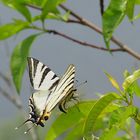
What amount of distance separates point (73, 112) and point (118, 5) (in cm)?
40

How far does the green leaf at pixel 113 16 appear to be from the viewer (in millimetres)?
1452

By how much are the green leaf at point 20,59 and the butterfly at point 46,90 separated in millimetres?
164

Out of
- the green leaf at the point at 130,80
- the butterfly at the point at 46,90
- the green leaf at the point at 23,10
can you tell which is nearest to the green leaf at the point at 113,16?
the green leaf at the point at 130,80

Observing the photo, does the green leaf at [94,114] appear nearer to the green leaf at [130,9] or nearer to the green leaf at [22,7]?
the green leaf at [130,9]

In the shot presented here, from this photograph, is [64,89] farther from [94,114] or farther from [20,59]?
[20,59]

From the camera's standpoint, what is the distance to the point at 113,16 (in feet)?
4.83

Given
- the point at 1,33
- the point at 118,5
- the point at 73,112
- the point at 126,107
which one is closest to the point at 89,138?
the point at 126,107

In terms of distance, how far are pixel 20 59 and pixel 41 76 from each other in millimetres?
330

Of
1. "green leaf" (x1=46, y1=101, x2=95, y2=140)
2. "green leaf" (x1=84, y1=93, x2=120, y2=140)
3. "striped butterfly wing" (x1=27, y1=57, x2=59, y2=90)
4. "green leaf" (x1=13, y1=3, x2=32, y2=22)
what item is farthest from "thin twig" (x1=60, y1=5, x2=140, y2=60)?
"green leaf" (x1=84, y1=93, x2=120, y2=140)

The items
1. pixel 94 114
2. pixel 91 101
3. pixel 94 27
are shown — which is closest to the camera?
pixel 94 114

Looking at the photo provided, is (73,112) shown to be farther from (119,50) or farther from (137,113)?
(119,50)

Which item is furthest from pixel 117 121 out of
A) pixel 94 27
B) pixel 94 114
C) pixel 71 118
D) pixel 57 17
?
pixel 57 17

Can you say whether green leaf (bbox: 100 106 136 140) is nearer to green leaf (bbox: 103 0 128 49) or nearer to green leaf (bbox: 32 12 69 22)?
green leaf (bbox: 103 0 128 49)

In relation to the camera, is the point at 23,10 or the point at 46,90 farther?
the point at 23,10
